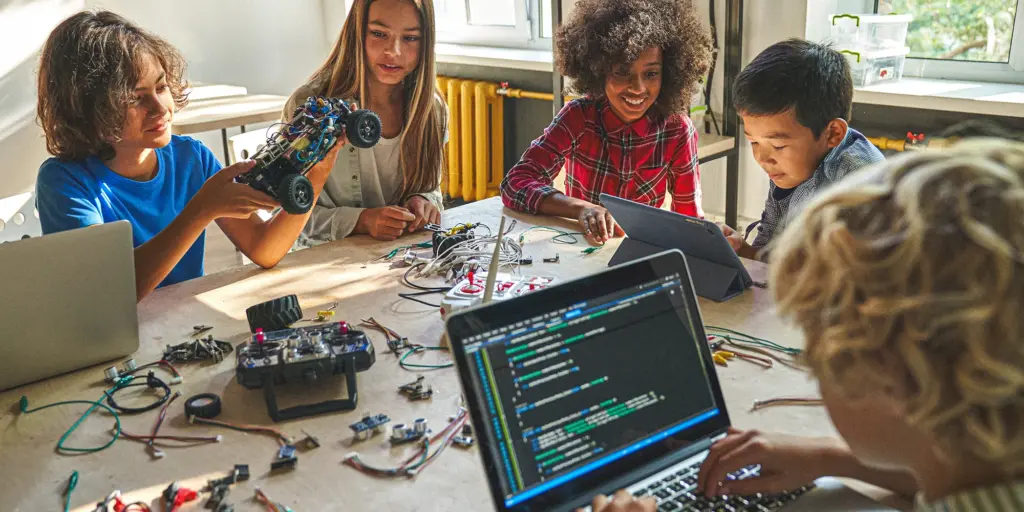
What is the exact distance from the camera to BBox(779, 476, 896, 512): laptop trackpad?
0.88 metres

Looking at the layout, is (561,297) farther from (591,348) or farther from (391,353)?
(391,353)

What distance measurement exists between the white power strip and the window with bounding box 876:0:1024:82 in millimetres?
1997

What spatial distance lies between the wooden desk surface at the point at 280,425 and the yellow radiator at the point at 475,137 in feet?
7.71

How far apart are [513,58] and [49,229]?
2396 mm

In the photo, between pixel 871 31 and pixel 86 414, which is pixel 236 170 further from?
pixel 871 31

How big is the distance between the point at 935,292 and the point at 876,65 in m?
2.35

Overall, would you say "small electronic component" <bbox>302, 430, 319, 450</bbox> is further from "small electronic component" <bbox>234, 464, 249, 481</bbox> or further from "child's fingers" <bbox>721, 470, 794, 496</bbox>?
"child's fingers" <bbox>721, 470, 794, 496</bbox>

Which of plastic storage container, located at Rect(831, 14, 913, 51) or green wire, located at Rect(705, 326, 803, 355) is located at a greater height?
plastic storage container, located at Rect(831, 14, 913, 51)

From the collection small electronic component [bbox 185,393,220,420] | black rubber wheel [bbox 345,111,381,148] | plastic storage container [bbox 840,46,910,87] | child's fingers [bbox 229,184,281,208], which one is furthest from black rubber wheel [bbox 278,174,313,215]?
plastic storage container [bbox 840,46,910,87]

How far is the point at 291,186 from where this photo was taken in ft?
4.92

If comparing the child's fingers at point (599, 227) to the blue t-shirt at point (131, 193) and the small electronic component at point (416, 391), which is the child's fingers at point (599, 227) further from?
the blue t-shirt at point (131, 193)

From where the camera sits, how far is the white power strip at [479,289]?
4.40 feet

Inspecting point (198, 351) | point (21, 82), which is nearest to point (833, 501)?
point (198, 351)

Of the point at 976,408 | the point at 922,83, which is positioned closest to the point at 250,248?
the point at 976,408
